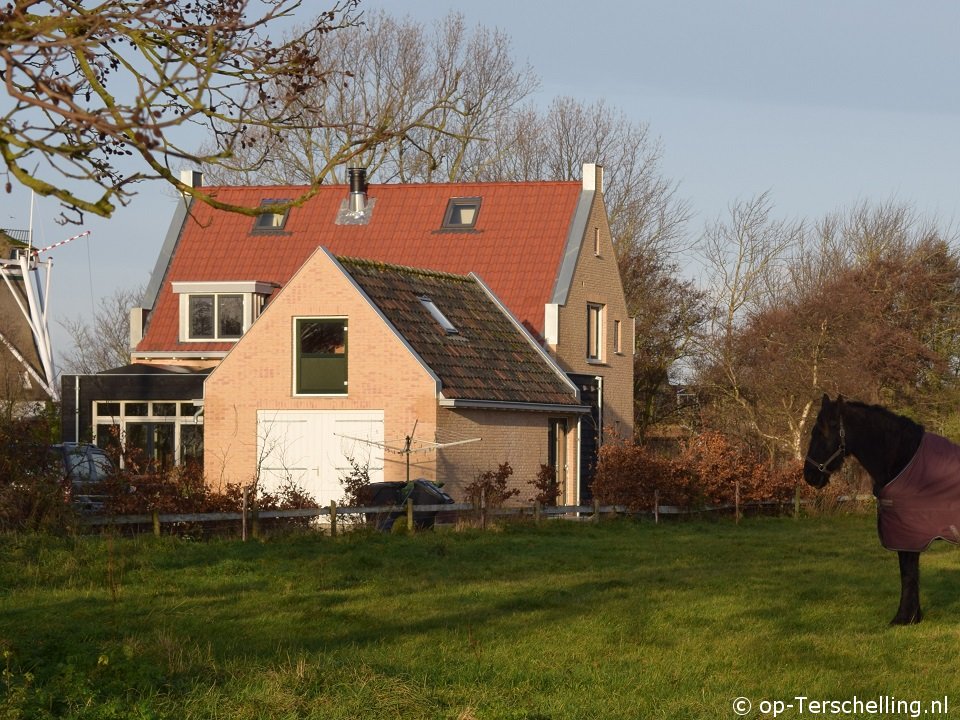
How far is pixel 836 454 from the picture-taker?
46.7 ft

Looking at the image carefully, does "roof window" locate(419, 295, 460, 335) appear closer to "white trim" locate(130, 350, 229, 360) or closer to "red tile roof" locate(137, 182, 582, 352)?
"red tile roof" locate(137, 182, 582, 352)

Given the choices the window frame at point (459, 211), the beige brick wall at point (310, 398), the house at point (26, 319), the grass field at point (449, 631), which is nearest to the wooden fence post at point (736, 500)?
the beige brick wall at point (310, 398)

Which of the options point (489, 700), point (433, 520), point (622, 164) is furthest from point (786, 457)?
point (489, 700)

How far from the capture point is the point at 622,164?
179ft

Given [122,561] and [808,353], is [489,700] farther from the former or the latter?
[808,353]

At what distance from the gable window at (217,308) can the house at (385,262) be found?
0.12 ft

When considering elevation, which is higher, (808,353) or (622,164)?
(622,164)

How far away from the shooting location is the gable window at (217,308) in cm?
3725

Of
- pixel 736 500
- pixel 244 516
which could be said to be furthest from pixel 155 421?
pixel 244 516

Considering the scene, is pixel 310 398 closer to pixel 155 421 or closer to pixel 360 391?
pixel 360 391

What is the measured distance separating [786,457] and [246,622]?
3169 cm

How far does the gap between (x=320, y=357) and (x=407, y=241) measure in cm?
937

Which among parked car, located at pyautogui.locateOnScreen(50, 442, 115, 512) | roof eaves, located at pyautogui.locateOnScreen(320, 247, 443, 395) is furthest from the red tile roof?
parked car, located at pyautogui.locateOnScreen(50, 442, 115, 512)

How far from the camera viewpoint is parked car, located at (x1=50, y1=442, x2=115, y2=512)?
2075 centimetres
